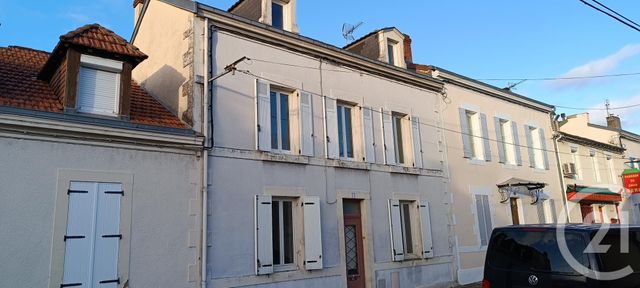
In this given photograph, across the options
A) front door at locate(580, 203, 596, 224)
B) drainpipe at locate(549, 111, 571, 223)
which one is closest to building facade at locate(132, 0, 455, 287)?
drainpipe at locate(549, 111, 571, 223)

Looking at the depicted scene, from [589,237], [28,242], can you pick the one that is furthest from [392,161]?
[28,242]

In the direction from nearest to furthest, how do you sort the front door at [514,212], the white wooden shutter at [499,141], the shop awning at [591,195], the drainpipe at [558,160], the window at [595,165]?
the front door at [514,212] < the white wooden shutter at [499,141] < the drainpipe at [558,160] < the shop awning at [591,195] < the window at [595,165]

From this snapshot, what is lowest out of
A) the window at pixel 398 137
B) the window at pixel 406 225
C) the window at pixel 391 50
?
the window at pixel 406 225

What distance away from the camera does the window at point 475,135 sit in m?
14.7

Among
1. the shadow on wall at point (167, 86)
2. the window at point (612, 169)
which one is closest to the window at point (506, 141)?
the window at point (612, 169)

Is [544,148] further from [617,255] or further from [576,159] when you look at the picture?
[617,255]

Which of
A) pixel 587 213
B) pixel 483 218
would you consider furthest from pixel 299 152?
pixel 587 213

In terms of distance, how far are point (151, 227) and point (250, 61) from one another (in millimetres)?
3933

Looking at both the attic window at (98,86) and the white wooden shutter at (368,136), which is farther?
the white wooden shutter at (368,136)

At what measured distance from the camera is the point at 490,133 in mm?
15289

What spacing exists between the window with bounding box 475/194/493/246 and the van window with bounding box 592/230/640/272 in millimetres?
8546

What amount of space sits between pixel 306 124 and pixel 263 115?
109cm

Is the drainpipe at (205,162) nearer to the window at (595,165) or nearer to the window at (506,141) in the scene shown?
the window at (506,141)

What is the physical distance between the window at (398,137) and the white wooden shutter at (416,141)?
318 millimetres
